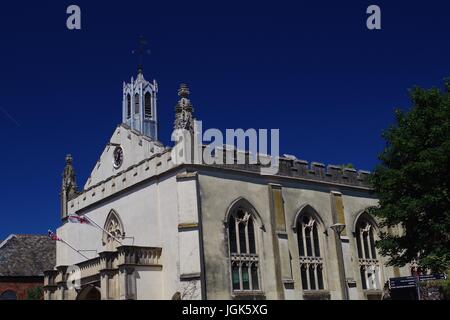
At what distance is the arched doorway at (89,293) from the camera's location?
99.2 ft

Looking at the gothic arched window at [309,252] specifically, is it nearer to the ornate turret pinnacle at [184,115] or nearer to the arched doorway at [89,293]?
the ornate turret pinnacle at [184,115]

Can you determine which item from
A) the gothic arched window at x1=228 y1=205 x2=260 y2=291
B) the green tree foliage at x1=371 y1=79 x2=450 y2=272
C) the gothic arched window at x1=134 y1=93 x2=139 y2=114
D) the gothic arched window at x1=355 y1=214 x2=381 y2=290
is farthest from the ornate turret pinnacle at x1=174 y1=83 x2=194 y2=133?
the gothic arched window at x1=134 y1=93 x2=139 y2=114

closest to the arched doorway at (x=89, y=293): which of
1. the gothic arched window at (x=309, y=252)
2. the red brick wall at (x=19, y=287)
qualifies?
the gothic arched window at (x=309, y=252)

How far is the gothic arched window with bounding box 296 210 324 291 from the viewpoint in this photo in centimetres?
3172

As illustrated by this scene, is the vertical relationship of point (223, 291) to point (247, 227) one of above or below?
below

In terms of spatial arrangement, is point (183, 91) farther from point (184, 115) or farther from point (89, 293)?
point (89, 293)

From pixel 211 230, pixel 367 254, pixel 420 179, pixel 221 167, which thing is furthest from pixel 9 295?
pixel 420 179

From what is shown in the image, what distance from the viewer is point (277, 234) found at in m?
30.4

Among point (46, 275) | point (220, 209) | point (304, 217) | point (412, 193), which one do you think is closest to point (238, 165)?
point (220, 209)

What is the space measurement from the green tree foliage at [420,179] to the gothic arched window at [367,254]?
9.22 m

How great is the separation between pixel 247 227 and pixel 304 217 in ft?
15.4
